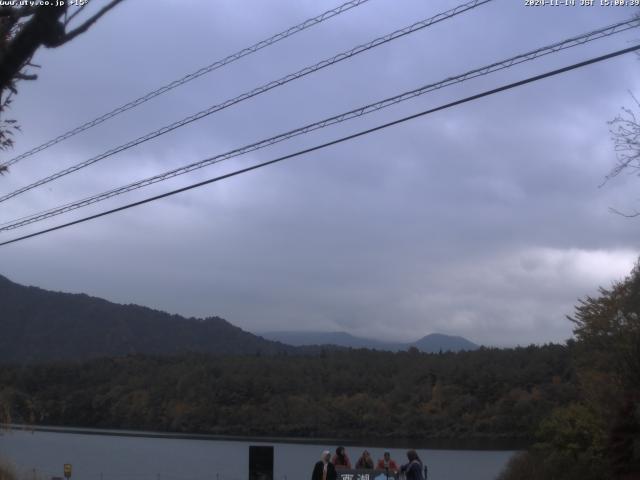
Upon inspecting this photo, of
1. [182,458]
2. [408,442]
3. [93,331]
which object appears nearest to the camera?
[182,458]

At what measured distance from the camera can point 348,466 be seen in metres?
19.3

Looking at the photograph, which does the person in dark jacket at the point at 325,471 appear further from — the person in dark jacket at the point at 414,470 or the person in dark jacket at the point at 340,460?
the person in dark jacket at the point at 414,470

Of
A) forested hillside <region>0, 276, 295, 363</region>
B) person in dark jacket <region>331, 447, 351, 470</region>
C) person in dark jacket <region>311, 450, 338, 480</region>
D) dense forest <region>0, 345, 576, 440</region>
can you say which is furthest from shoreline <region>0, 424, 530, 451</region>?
forested hillside <region>0, 276, 295, 363</region>

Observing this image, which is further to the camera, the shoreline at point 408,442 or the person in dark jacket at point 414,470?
the shoreline at point 408,442

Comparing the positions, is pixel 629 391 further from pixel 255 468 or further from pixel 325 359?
pixel 325 359

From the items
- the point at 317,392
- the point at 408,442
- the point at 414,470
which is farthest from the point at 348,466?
the point at 317,392

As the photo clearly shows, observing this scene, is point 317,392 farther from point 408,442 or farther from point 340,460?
point 340,460

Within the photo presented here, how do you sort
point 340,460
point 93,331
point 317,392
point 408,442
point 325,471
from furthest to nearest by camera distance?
point 93,331, point 317,392, point 408,442, point 340,460, point 325,471

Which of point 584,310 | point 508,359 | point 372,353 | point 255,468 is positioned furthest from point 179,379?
point 255,468

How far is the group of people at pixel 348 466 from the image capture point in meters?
16.7

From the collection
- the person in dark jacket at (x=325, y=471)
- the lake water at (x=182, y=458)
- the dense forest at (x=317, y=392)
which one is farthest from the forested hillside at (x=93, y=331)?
the person in dark jacket at (x=325, y=471)

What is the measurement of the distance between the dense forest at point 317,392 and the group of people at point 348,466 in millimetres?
23702

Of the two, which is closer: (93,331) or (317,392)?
(317,392)

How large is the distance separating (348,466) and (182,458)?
2332cm
